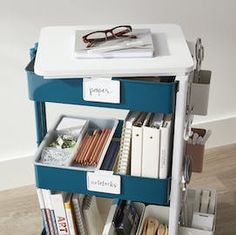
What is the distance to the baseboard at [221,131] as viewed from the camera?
2568 mm

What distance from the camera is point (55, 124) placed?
5.65 feet

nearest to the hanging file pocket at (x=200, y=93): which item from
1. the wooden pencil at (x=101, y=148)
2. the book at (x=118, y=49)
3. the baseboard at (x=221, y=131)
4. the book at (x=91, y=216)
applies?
the book at (x=118, y=49)

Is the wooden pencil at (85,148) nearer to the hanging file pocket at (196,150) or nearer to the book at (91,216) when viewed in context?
the book at (91,216)

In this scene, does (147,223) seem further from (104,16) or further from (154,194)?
(104,16)

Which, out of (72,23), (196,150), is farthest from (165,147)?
(72,23)

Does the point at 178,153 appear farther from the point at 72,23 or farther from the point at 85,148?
the point at 72,23

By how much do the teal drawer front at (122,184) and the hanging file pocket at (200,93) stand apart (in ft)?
0.80

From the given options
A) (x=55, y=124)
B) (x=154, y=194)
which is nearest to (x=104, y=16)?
(x=55, y=124)

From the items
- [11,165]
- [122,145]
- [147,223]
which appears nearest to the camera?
[122,145]

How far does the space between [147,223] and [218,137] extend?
1.03 m

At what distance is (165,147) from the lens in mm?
1398

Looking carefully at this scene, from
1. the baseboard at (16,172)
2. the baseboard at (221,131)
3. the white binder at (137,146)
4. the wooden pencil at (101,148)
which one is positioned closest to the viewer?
the white binder at (137,146)

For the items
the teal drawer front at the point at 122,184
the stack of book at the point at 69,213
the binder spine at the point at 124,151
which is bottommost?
the stack of book at the point at 69,213

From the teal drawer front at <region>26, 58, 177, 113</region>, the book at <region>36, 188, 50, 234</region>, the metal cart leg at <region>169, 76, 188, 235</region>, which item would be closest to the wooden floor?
the book at <region>36, 188, 50, 234</region>
